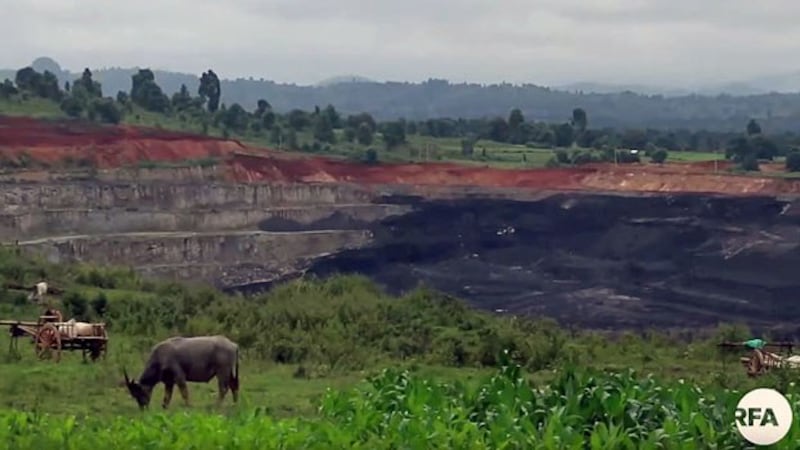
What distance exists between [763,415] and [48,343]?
17263 millimetres

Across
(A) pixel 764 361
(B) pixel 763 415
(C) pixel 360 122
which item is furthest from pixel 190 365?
(C) pixel 360 122

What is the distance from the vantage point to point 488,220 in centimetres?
5131

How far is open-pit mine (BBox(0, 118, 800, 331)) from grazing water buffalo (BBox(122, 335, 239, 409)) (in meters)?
18.0

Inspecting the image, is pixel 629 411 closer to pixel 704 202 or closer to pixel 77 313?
pixel 77 313

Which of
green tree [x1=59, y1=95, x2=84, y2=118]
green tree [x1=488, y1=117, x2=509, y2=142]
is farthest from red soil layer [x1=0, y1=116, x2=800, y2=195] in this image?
green tree [x1=488, y1=117, x2=509, y2=142]

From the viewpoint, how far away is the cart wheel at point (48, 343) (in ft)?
75.9

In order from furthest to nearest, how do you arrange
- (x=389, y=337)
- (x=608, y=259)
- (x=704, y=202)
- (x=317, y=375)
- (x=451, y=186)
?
1. (x=451, y=186)
2. (x=704, y=202)
3. (x=608, y=259)
4. (x=389, y=337)
5. (x=317, y=375)

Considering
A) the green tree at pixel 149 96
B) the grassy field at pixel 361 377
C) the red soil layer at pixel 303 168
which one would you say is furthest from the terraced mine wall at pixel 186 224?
the green tree at pixel 149 96

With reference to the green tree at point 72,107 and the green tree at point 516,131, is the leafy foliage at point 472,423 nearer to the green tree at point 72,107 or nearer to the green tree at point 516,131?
the green tree at point 72,107

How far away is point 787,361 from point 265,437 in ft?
47.8

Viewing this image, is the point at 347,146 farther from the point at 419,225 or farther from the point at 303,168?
the point at 419,225

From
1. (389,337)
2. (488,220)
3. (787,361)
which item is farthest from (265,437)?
(488,220)

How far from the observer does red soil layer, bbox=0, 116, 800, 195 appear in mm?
53219

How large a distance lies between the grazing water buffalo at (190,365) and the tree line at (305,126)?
44.1 meters
